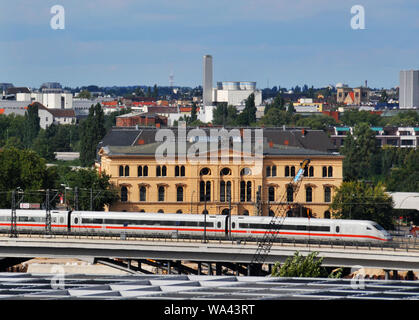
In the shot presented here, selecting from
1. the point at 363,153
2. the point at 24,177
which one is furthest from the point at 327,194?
the point at 363,153

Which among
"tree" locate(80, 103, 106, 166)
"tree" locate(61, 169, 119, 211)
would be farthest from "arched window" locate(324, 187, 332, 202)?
"tree" locate(80, 103, 106, 166)

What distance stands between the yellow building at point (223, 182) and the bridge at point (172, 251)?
23543mm

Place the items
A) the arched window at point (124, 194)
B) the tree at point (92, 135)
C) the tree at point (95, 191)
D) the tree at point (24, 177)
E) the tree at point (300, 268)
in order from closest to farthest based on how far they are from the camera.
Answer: the tree at point (300, 268)
the tree at point (95, 191)
the arched window at point (124, 194)
the tree at point (24, 177)
the tree at point (92, 135)

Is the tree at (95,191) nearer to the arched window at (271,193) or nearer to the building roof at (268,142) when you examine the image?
the building roof at (268,142)

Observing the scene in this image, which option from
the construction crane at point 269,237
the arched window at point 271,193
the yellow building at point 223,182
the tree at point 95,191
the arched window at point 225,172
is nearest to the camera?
the construction crane at point 269,237

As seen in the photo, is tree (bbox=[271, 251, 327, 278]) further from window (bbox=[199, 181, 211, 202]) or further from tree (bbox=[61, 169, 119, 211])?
window (bbox=[199, 181, 211, 202])

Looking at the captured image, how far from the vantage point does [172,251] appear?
7594cm

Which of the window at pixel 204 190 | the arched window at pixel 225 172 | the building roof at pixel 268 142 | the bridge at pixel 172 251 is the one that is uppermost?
the building roof at pixel 268 142

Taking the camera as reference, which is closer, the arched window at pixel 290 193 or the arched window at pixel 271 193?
the arched window at pixel 290 193

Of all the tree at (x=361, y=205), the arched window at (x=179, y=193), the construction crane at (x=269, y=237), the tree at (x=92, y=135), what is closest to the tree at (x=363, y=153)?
the tree at (x=92, y=135)

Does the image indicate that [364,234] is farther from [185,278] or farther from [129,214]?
[185,278]

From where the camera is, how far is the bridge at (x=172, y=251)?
73.1 m

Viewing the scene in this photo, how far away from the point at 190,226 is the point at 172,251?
8.05m

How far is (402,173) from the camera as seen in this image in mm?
143375
